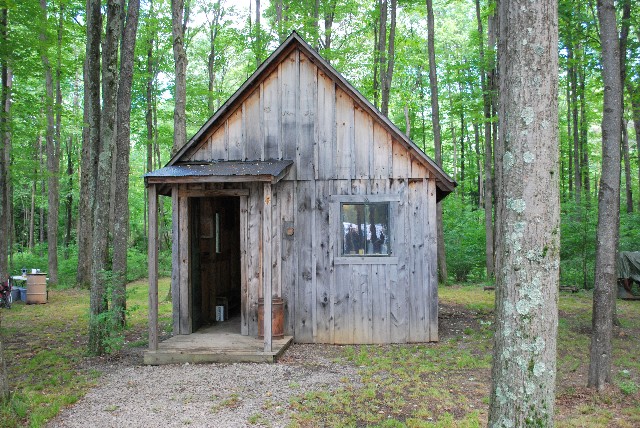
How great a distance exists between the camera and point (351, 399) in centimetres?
592

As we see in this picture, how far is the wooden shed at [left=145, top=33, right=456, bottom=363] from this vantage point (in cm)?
920

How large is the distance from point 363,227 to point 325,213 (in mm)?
768

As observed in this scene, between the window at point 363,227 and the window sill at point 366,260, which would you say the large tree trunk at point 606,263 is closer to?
the window sill at point 366,260

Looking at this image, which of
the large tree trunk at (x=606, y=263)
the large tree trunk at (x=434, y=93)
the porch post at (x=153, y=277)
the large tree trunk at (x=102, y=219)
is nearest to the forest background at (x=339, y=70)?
the large tree trunk at (x=434, y=93)

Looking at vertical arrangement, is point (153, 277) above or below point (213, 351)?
above

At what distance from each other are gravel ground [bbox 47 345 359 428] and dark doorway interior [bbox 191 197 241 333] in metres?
2.17

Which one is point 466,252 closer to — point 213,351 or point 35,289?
point 213,351

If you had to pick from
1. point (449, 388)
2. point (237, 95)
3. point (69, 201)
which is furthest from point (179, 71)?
point (69, 201)

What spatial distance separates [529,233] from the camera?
9.96 feet

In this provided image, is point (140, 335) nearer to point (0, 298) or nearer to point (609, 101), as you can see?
point (0, 298)

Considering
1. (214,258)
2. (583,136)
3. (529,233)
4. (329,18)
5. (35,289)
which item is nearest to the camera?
(529,233)

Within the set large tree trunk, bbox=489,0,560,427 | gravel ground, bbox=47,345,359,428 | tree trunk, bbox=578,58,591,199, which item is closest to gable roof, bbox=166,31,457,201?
gravel ground, bbox=47,345,359,428

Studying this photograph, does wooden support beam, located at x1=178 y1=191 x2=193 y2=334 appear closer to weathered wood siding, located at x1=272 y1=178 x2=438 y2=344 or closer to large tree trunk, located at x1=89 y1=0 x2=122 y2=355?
large tree trunk, located at x1=89 y1=0 x2=122 y2=355

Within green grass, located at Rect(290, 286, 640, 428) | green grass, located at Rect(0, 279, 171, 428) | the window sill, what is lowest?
green grass, located at Rect(290, 286, 640, 428)
